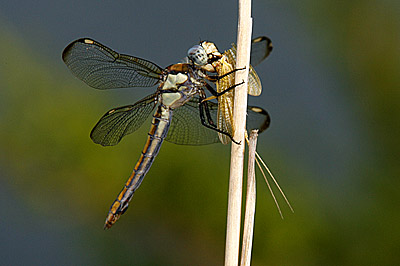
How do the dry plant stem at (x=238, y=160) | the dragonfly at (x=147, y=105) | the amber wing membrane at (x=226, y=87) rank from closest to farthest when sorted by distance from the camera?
the dry plant stem at (x=238, y=160)
the amber wing membrane at (x=226, y=87)
the dragonfly at (x=147, y=105)

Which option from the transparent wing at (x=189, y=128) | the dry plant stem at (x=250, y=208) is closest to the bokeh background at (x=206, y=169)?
the transparent wing at (x=189, y=128)

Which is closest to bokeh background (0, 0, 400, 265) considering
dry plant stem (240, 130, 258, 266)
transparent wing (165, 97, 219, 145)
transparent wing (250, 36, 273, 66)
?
transparent wing (165, 97, 219, 145)

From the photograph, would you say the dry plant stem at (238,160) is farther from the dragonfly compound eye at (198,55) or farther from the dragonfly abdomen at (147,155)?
the dragonfly abdomen at (147,155)

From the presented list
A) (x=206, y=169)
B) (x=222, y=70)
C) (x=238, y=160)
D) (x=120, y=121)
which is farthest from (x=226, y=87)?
(x=206, y=169)

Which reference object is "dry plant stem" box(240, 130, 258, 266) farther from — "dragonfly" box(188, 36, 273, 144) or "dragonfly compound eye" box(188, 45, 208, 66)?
"dragonfly compound eye" box(188, 45, 208, 66)

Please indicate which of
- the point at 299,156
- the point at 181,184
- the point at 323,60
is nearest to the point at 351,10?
the point at 323,60

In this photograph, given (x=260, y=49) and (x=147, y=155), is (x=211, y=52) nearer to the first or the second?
(x=260, y=49)
